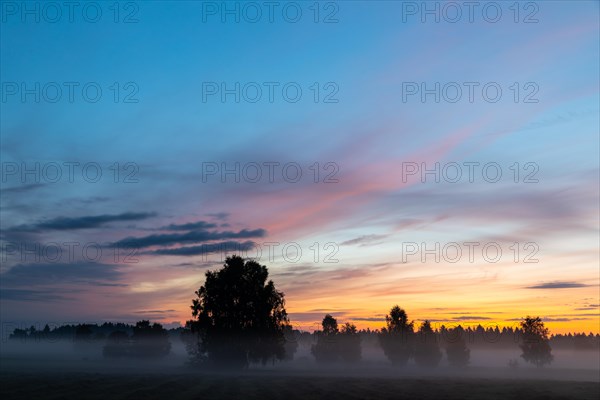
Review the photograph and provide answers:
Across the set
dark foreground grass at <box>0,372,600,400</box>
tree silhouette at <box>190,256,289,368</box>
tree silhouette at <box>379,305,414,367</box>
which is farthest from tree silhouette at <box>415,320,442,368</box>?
dark foreground grass at <box>0,372,600,400</box>

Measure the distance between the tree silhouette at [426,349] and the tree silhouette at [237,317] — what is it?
262ft

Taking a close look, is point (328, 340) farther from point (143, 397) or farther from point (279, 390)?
point (143, 397)

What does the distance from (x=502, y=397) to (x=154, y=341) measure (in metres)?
123

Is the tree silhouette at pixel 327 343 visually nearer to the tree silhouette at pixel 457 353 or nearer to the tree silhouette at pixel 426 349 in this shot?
the tree silhouette at pixel 426 349

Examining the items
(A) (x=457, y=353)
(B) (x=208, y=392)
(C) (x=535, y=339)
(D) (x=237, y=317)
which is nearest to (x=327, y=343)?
(A) (x=457, y=353)

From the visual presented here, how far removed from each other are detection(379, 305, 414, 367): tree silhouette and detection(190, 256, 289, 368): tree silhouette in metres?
69.6

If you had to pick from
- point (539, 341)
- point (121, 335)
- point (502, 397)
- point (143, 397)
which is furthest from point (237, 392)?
point (121, 335)

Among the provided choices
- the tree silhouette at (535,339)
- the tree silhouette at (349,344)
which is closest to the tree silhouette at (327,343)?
the tree silhouette at (349,344)

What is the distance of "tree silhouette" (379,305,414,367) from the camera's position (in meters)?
142

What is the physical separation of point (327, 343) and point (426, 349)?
31234 millimetres

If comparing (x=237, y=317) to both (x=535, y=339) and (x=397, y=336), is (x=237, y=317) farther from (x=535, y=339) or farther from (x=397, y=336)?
(x=535, y=339)

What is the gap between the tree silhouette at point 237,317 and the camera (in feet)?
257

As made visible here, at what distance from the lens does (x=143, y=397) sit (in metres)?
35.2

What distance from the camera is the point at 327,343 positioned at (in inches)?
6432
